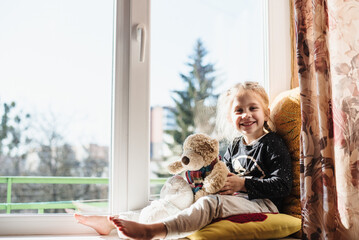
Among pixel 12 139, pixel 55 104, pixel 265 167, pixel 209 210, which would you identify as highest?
pixel 55 104

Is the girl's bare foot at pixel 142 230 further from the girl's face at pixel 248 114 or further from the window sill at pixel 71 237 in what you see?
the girl's face at pixel 248 114

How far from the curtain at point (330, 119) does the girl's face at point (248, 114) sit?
0.67ft

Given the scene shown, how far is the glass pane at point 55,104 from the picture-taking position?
1.48 metres

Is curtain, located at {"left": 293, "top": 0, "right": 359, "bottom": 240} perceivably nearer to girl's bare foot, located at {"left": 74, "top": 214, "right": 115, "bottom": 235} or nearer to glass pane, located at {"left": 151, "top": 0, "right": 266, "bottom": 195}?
glass pane, located at {"left": 151, "top": 0, "right": 266, "bottom": 195}

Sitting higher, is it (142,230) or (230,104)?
(230,104)

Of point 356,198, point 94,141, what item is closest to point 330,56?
point 356,198

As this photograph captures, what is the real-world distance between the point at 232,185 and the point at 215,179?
0.25 ft

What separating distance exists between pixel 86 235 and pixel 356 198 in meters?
0.99

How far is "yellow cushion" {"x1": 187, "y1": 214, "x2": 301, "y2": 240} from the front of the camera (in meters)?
1.13

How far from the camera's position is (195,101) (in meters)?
1.64

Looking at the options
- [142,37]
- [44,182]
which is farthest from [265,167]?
[44,182]

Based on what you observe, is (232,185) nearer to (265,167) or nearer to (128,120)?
(265,167)

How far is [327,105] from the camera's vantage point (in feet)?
4.17

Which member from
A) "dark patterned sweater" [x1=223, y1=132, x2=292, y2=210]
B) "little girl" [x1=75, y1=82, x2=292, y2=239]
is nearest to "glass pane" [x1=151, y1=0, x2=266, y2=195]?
"little girl" [x1=75, y1=82, x2=292, y2=239]
